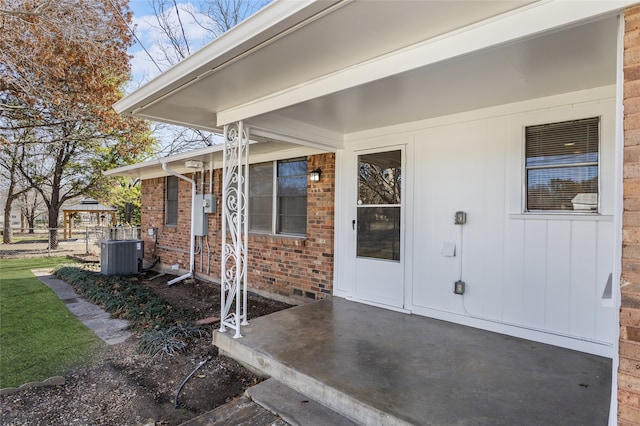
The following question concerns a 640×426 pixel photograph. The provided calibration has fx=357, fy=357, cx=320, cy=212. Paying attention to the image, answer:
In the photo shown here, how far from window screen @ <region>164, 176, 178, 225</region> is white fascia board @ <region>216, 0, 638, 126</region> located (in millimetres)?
7000

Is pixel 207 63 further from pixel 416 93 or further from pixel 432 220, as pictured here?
pixel 432 220

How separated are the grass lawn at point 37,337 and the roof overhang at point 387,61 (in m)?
2.80

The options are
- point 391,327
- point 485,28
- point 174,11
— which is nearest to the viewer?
point 485,28

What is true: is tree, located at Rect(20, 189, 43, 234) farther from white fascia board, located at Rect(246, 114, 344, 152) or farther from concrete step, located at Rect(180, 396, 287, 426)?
concrete step, located at Rect(180, 396, 287, 426)

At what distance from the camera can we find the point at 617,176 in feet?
5.73

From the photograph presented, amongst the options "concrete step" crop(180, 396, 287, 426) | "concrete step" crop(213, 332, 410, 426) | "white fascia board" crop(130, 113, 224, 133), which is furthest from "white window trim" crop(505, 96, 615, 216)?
"white fascia board" crop(130, 113, 224, 133)

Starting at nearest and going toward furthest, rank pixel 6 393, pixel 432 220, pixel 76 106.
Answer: pixel 6 393, pixel 432 220, pixel 76 106

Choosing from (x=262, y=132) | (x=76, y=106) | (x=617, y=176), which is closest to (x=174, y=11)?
(x=76, y=106)

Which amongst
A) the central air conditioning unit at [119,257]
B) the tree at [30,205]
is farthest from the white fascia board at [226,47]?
the tree at [30,205]

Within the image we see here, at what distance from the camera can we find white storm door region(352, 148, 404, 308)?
463 centimetres

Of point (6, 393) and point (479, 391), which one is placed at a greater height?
point (479, 391)

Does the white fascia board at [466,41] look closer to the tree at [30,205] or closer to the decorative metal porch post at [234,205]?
the decorative metal porch post at [234,205]

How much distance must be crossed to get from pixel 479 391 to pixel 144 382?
294 centimetres

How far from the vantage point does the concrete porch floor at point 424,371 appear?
92.2 inches
